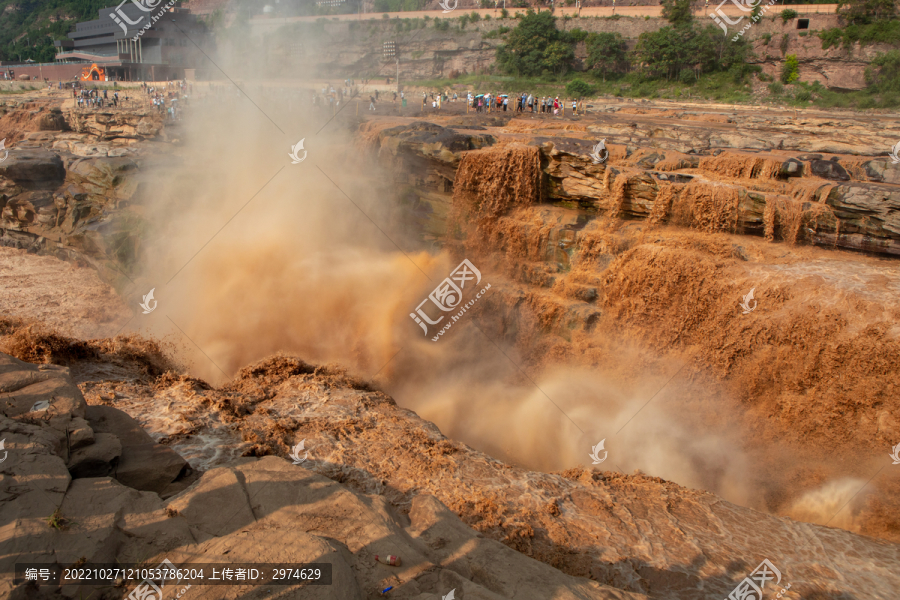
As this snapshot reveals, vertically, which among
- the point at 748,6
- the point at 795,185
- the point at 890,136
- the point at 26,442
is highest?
the point at 748,6

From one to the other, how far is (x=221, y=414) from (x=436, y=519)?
3503mm

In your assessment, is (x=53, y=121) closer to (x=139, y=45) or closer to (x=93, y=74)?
(x=139, y=45)

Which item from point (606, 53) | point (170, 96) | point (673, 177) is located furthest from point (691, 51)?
point (170, 96)

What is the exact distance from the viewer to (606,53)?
1382 inches

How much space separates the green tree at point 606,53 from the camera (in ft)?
115

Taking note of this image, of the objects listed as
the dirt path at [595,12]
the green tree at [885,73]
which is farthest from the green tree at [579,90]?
the green tree at [885,73]

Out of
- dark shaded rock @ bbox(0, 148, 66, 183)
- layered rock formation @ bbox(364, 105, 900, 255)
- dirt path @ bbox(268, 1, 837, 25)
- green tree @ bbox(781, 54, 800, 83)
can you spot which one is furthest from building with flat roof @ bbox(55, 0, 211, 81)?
green tree @ bbox(781, 54, 800, 83)

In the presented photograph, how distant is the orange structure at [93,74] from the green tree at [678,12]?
1578 inches

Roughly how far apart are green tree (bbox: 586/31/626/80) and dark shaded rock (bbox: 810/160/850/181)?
27.2 metres

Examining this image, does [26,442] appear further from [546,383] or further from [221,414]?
[546,383]

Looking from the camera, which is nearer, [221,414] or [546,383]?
[221,414]

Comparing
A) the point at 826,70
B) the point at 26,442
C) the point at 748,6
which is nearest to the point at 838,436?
the point at 26,442

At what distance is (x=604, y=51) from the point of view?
35.0 m

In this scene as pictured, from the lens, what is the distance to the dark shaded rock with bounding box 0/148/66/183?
16.5 m
